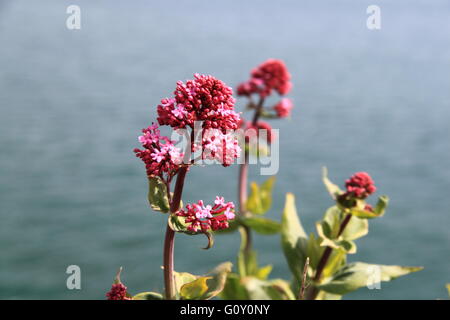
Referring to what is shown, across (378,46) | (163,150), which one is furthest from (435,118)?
(163,150)

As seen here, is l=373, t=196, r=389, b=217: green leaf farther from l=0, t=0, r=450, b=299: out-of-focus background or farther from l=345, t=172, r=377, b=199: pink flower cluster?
l=0, t=0, r=450, b=299: out-of-focus background

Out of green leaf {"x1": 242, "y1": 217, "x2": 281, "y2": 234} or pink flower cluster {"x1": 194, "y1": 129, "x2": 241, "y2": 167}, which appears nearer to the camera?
pink flower cluster {"x1": 194, "y1": 129, "x2": 241, "y2": 167}

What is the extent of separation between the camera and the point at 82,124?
10727mm

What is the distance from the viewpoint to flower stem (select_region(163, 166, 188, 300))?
256 cm

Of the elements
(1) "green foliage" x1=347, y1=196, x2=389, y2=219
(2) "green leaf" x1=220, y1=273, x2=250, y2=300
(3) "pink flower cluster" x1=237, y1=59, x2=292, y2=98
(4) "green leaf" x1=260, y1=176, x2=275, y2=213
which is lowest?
(2) "green leaf" x1=220, y1=273, x2=250, y2=300

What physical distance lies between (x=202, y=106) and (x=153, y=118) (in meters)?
9.04

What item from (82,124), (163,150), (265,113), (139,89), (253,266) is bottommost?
(253,266)

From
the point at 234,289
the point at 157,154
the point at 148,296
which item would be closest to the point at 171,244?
the point at 148,296

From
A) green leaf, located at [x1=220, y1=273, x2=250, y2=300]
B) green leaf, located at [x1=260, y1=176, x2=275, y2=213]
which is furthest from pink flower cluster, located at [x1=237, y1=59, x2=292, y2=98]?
green leaf, located at [x1=220, y1=273, x2=250, y2=300]

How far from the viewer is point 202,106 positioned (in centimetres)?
250

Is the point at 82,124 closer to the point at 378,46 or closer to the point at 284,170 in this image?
the point at 284,170

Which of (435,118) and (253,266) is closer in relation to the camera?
(253,266)

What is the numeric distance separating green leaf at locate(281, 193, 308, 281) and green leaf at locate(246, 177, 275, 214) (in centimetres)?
81
